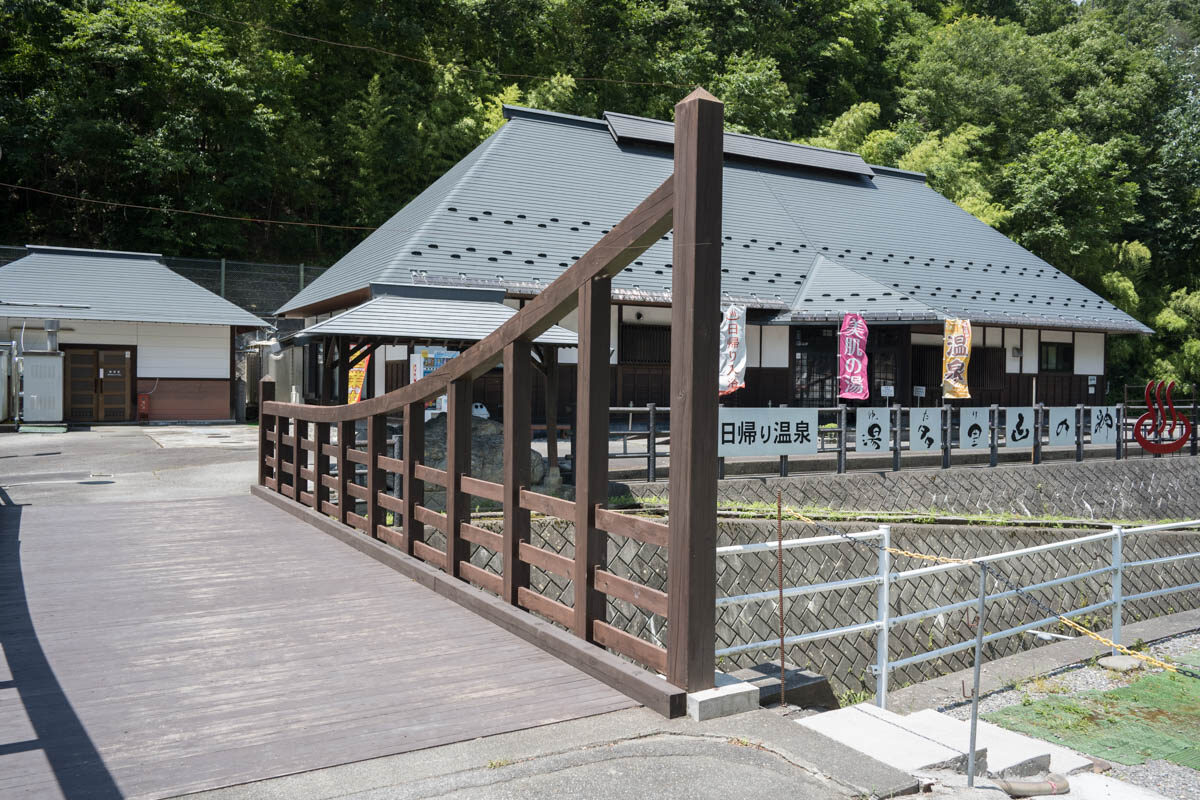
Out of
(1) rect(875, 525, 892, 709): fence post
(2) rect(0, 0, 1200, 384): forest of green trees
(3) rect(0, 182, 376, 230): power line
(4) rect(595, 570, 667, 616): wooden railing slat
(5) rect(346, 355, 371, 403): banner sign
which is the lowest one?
(1) rect(875, 525, 892, 709): fence post

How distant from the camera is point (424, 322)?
1186 centimetres

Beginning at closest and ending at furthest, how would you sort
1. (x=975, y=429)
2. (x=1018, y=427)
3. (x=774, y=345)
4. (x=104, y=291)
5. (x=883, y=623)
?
(x=883, y=623) < (x=975, y=429) < (x=1018, y=427) < (x=774, y=345) < (x=104, y=291)

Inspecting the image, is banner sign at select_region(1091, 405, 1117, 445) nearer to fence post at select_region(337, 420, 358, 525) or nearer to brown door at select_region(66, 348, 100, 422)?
fence post at select_region(337, 420, 358, 525)

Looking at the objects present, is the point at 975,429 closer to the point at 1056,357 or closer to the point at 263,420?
the point at 1056,357

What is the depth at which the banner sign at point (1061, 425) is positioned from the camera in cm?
1457

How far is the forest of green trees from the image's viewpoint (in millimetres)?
27422

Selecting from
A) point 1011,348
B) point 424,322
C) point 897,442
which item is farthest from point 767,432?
point 1011,348

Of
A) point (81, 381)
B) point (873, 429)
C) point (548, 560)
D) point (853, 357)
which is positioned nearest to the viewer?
point (548, 560)

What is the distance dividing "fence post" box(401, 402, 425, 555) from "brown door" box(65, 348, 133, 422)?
17.7 meters

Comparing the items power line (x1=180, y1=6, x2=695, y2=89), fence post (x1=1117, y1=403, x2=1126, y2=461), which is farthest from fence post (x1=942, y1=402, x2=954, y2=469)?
power line (x1=180, y1=6, x2=695, y2=89)

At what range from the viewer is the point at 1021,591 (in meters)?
5.08

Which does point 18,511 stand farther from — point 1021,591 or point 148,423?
point 148,423

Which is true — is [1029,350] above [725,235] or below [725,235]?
below

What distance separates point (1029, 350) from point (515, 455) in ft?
60.9
